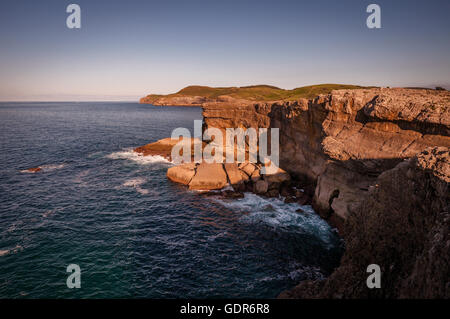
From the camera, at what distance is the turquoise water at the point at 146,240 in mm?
18578

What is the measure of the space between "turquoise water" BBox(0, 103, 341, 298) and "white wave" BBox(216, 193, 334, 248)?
0.39 feet

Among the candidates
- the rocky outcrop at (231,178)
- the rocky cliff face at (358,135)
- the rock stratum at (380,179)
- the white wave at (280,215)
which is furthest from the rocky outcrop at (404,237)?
the rocky outcrop at (231,178)

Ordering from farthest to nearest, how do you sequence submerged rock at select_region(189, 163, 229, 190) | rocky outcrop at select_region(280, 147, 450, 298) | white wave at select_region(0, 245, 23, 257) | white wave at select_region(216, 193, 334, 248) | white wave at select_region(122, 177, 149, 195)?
1. submerged rock at select_region(189, 163, 229, 190)
2. white wave at select_region(122, 177, 149, 195)
3. white wave at select_region(216, 193, 334, 248)
4. white wave at select_region(0, 245, 23, 257)
5. rocky outcrop at select_region(280, 147, 450, 298)

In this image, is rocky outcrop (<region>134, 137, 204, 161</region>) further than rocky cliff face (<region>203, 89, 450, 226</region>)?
Yes

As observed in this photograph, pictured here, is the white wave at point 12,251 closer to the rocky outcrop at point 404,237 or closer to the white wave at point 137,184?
the white wave at point 137,184

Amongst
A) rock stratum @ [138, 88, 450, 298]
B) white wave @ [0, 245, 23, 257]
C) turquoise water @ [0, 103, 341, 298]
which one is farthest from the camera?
white wave @ [0, 245, 23, 257]

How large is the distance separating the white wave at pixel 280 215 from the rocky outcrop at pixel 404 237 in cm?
1145

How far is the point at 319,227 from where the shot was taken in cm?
2661

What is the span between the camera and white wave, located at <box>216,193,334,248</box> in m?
26.1

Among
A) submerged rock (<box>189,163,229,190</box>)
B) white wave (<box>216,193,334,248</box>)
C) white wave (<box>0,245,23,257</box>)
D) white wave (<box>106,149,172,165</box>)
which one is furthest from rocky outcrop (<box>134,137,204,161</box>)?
white wave (<box>0,245,23,257</box>)

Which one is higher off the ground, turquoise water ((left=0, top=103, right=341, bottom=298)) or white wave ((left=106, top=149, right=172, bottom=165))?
white wave ((left=106, top=149, right=172, bottom=165))

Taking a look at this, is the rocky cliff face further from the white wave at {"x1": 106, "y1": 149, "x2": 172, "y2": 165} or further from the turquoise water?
the white wave at {"x1": 106, "y1": 149, "x2": 172, "y2": 165}

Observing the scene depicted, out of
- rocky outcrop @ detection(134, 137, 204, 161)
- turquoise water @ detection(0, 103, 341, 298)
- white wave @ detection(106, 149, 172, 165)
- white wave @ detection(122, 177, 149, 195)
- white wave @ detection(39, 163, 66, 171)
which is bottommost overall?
turquoise water @ detection(0, 103, 341, 298)

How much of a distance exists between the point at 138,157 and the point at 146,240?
33793 millimetres
